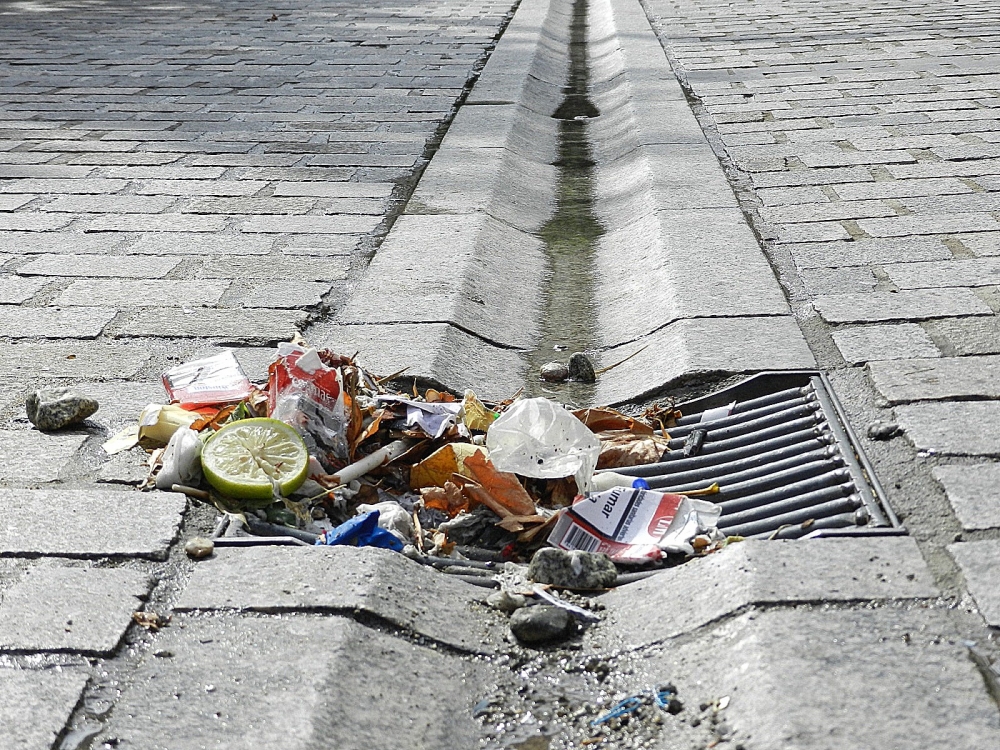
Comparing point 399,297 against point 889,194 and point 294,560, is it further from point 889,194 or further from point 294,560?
point 889,194

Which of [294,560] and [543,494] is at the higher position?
[294,560]

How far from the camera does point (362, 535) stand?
2359mm

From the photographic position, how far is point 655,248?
4152 millimetres

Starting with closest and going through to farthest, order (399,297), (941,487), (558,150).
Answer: (941,487), (399,297), (558,150)

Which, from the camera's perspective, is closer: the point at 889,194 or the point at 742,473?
the point at 742,473

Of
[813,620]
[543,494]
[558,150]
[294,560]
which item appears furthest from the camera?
[558,150]

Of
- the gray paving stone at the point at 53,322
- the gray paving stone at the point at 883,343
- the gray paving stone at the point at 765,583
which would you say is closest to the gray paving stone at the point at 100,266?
the gray paving stone at the point at 53,322

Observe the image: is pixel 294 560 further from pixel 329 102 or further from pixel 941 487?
pixel 329 102

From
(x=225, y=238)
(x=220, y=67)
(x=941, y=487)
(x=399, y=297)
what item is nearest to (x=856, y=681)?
(x=941, y=487)

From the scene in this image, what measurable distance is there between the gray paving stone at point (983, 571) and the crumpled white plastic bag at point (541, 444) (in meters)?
0.86

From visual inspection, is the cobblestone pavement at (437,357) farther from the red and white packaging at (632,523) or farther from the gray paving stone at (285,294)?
the red and white packaging at (632,523)

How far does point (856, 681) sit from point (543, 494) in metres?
1.09

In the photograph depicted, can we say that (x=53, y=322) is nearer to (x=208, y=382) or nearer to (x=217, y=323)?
(x=217, y=323)

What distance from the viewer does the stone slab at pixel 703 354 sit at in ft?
10.2
